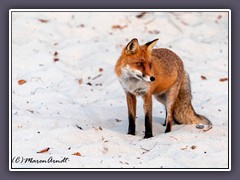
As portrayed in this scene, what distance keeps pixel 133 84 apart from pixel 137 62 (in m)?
0.39

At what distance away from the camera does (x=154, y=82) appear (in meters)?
6.86

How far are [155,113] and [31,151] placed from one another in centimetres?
286

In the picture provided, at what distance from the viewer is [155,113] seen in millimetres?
8258

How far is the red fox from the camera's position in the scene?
6.51 meters

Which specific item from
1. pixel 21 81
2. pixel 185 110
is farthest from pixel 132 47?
pixel 21 81

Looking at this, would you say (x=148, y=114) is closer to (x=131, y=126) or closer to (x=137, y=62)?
(x=131, y=126)

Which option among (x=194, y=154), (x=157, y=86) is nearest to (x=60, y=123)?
(x=157, y=86)

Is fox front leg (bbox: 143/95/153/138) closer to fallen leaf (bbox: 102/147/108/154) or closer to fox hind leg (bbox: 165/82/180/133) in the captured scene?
fox hind leg (bbox: 165/82/180/133)

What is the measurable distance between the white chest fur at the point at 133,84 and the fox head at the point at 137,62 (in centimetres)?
2

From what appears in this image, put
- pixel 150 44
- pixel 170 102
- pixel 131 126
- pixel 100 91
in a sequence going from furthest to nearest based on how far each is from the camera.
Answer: pixel 100 91, pixel 170 102, pixel 131 126, pixel 150 44

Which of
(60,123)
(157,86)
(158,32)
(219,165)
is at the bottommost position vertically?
(219,165)

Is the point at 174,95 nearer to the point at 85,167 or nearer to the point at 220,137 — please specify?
the point at 220,137

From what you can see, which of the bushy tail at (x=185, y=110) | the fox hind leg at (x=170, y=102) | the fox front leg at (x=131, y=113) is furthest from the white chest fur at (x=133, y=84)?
the bushy tail at (x=185, y=110)

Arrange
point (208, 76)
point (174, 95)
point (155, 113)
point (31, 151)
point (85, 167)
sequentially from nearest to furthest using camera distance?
point (85, 167) < point (31, 151) < point (174, 95) < point (155, 113) < point (208, 76)
